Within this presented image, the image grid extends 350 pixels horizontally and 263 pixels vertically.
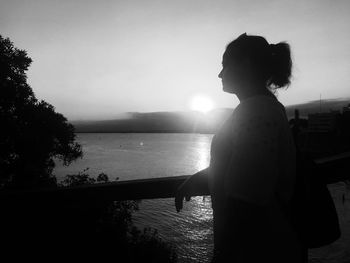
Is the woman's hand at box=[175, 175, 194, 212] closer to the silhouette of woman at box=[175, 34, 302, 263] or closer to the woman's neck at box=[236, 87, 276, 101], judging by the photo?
the silhouette of woman at box=[175, 34, 302, 263]

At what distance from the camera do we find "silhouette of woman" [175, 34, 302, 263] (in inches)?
51.8

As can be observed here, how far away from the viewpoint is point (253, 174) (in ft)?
4.29

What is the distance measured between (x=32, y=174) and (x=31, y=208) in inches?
594

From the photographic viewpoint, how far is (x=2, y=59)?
1579cm

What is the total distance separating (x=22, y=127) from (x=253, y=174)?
56.5 ft

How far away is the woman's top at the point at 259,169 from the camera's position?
131 cm

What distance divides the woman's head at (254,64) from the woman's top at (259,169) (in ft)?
0.68

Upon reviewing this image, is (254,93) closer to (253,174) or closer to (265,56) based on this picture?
(265,56)

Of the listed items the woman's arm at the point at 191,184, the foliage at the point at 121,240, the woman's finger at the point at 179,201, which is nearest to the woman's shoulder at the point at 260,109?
the woman's arm at the point at 191,184

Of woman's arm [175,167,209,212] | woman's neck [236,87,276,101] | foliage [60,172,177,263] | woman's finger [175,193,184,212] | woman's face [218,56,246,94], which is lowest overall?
foliage [60,172,177,263]

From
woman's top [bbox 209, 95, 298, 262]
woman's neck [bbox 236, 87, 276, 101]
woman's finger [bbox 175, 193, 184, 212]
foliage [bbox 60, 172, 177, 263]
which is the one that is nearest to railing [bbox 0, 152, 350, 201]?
woman's finger [bbox 175, 193, 184, 212]

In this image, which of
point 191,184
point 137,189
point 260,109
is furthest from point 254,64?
point 137,189

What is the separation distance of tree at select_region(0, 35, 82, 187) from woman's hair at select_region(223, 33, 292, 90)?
1604cm

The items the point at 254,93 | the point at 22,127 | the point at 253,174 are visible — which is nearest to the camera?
the point at 253,174
